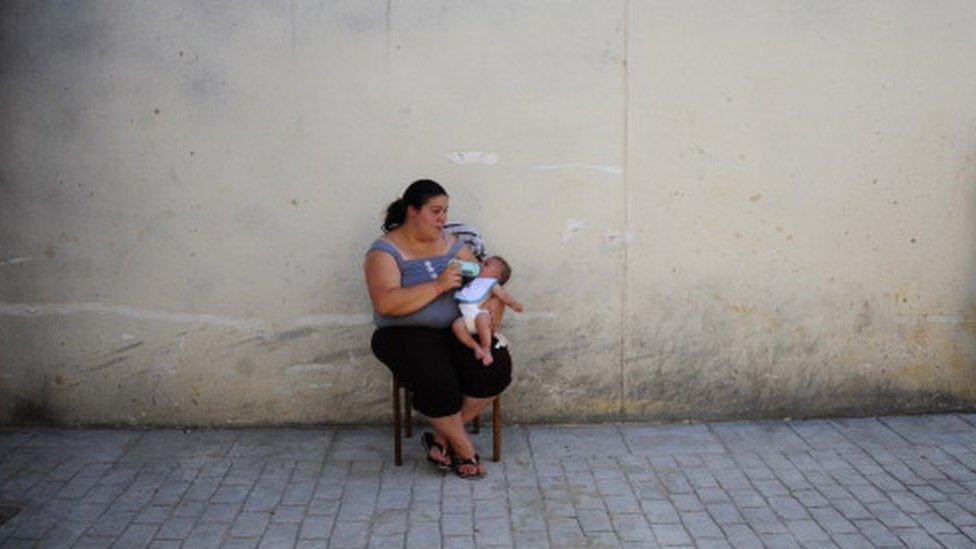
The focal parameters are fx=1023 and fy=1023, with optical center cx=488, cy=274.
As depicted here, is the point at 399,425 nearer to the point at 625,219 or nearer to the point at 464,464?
the point at 464,464

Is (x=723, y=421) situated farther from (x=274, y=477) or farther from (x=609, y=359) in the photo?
(x=274, y=477)

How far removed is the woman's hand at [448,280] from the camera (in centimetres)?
505

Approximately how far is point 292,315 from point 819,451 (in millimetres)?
2934

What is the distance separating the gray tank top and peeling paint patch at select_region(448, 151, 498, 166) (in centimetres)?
56

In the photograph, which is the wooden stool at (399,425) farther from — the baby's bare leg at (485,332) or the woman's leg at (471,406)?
the baby's bare leg at (485,332)

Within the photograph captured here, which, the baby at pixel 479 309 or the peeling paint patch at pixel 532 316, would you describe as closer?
the baby at pixel 479 309

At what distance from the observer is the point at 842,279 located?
19.0ft

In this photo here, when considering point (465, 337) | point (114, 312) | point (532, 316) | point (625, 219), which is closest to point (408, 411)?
point (465, 337)

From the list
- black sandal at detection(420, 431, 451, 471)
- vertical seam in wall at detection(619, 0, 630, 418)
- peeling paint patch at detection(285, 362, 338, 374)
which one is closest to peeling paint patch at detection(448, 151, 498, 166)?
vertical seam in wall at detection(619, 0, 630, 418)

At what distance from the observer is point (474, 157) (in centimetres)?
554

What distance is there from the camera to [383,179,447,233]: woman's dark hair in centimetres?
505

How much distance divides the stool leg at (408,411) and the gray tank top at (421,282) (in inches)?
14.6

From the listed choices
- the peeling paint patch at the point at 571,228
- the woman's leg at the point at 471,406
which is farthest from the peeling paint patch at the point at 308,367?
the peeling paint patch at the point at 571,228

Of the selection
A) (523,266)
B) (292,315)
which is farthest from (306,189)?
(523,266)
